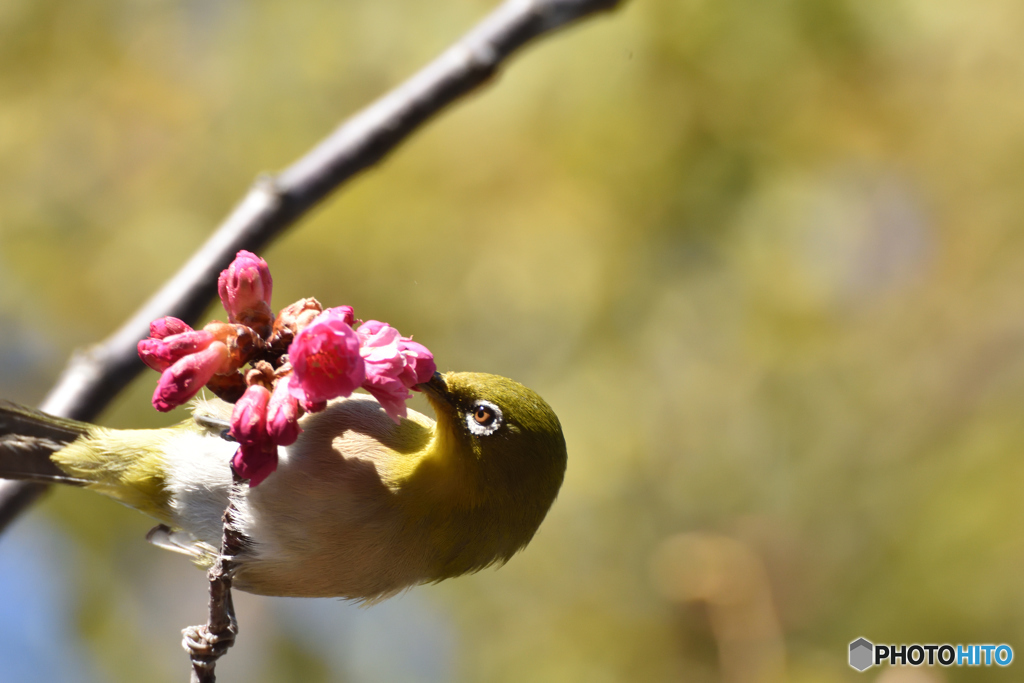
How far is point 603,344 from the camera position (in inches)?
236

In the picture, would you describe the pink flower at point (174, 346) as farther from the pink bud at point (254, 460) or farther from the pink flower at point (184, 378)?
the pink bud at point (254, 460)

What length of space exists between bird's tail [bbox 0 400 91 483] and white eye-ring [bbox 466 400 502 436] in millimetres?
1344

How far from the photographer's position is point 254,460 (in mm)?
1607

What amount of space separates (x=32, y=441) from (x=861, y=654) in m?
4.32

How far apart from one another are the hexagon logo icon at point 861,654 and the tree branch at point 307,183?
12.6 feet

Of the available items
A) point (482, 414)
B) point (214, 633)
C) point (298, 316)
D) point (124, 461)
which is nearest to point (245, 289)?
point (298, 316)

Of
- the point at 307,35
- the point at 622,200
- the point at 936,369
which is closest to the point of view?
the point at 936,369

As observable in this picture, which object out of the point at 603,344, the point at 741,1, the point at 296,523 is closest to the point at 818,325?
the point at 603,344

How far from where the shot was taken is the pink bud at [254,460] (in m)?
1.59

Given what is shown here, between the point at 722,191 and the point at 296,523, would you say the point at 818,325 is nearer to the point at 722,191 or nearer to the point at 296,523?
the point at 722,191

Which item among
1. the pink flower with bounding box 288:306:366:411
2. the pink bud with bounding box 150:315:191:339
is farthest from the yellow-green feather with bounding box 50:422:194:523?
the pink flower with bounding box 288:306:366:411

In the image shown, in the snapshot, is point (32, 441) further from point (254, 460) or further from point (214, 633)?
point (254, 460)

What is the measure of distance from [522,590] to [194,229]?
3785mm

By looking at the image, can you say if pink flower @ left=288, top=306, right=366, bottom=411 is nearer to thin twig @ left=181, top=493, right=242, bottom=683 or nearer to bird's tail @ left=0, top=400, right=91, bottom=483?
thin twig @ left=181, top=493, right=242, bottom=683
